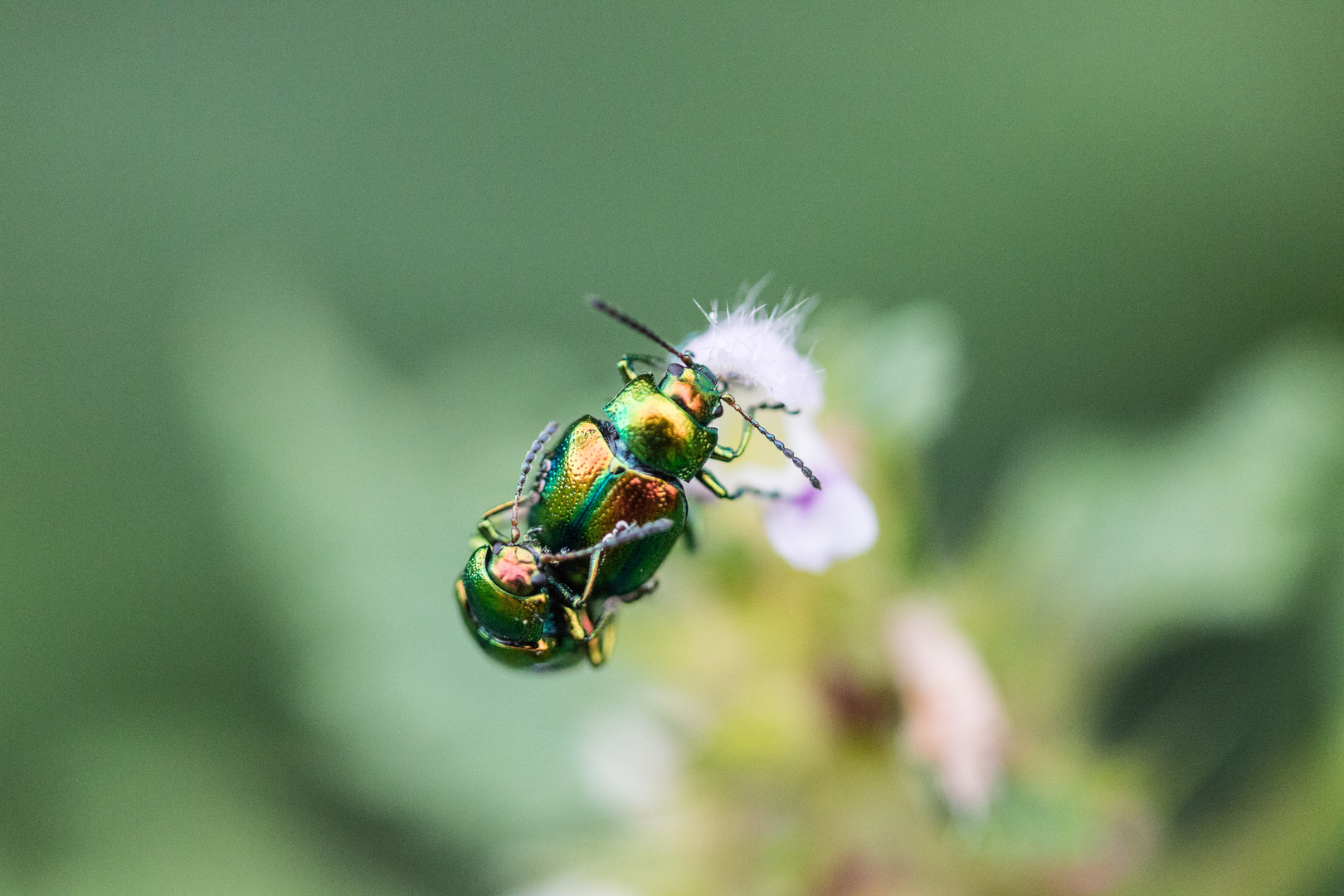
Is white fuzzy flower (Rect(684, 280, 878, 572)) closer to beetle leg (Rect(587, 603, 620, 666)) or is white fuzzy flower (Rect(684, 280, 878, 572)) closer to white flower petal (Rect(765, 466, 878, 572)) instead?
white flower petal (Rect(765, 466, 878, 572))

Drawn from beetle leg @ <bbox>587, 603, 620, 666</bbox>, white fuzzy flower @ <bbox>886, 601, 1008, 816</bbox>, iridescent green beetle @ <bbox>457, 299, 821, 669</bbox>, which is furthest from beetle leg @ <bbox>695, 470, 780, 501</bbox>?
white fuzzy flower @ <bbox>886, 601, 1008, 816</bbox>

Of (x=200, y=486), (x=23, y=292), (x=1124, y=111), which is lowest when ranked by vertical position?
(x=200, y=486)

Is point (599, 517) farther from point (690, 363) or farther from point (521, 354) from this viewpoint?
point (521, 354)

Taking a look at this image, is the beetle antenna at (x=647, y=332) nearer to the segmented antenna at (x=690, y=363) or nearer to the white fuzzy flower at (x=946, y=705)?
the segmented antenna at (x=690, y=363)

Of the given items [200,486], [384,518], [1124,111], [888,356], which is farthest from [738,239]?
[888,356]

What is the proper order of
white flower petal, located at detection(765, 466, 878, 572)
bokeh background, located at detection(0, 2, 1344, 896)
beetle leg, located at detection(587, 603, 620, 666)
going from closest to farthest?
white flower petal, located at detection(765, 466, 878, 572) < beetle leg, located at detection(587, 603, 620, 666) < bokeh background, located at detection(0, 2, 1344, 896)

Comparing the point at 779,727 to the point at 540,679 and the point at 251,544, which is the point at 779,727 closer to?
the point at 540,679

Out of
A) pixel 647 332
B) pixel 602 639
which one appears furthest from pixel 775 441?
pixel 602 639

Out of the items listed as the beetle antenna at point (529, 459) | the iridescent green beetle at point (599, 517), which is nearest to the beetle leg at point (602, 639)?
the iridescent green beetle at point (599, 517)
